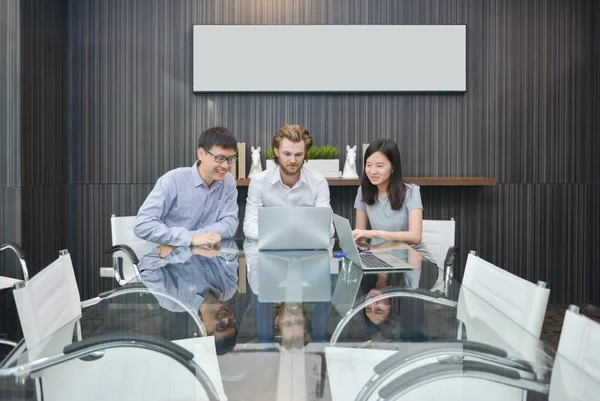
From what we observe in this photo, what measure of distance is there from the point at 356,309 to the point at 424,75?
356 cm

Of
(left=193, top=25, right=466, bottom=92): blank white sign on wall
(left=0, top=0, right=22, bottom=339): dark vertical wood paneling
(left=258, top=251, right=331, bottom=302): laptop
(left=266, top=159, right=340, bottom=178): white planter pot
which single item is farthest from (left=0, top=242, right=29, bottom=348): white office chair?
(left=193, top=25, right=466, bottom=92): blank white sign on wall

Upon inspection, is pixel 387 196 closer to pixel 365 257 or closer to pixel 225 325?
pixel 365 257

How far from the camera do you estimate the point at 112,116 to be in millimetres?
4945

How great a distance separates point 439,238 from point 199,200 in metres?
1.63

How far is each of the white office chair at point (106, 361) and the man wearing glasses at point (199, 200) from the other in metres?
1.38

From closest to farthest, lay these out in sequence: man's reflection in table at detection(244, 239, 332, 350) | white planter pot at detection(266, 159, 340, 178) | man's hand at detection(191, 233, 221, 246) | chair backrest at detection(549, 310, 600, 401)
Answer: chair backrest at detection(549, 310, 600, 401) < man's reflection in table at detection(244, 239, 332, 350) < man's hand at detection(191, 233, 221, 246) < white planter pot at detection(266, 159, 340, 178)

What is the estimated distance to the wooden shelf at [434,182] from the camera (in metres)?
4.55

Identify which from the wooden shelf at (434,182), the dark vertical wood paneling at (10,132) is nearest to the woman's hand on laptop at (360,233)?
the wooden shelf at (434,182)

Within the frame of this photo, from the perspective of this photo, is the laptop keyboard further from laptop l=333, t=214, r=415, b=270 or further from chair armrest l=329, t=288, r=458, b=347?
chair armrest l=329, t=288, r=458, b=347

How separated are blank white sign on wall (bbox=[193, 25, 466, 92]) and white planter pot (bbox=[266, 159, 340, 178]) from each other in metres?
0.65

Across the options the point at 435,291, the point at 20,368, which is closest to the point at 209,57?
the point at 435,291

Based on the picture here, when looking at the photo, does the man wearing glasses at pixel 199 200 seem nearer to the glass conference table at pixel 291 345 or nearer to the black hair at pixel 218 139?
the black hair at pixel 218 139

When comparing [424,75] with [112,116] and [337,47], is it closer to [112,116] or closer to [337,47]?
[337,47]

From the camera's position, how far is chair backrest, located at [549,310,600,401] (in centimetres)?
103
